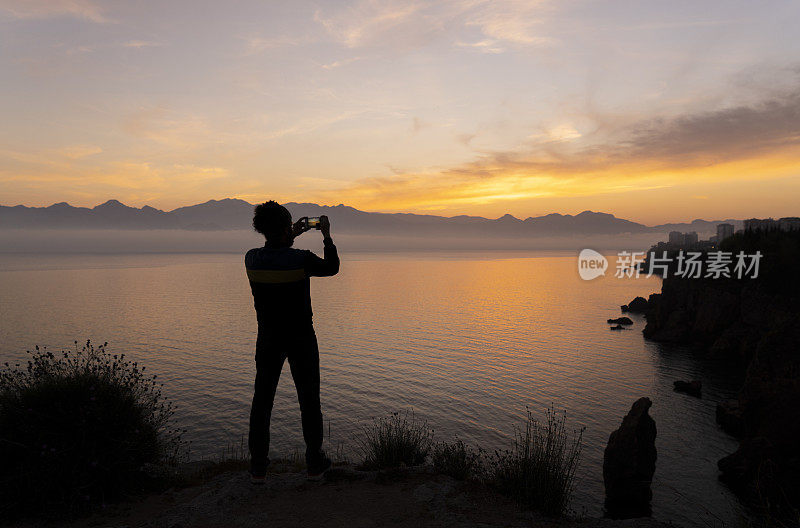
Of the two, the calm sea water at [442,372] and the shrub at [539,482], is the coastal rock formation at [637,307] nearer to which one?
the calm sea water at [442,372]

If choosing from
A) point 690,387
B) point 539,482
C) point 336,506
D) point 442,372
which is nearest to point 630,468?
point 539,482

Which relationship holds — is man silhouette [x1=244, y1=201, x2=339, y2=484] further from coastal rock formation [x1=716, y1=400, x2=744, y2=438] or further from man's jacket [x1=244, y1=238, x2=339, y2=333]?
coastal rock formation [x1=716, y1=400, x2=744, y2=438]

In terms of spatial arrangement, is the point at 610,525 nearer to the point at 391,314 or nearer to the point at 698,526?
the point at 698,526

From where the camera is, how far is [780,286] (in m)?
53.6

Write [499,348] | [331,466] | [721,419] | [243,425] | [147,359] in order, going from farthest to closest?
[499,348], [147,359], [721,419], [243,425], [331,466]

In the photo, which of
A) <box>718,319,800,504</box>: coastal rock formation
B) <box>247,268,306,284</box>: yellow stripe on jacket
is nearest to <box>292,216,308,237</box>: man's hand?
<box>247,268,306,284</box>: yellow stripe on jacket

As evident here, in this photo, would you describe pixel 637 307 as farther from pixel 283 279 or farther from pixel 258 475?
pixel 283 279

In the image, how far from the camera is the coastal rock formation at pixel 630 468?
17.5 m

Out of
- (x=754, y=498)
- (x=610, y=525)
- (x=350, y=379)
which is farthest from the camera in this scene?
(x=350, y=379)

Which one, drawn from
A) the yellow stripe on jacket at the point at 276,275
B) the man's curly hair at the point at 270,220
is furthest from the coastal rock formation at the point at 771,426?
the man's curly hair at the point at 270,220

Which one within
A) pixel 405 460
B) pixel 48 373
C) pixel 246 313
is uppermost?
pixel 48 373

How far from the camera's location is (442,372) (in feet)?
125

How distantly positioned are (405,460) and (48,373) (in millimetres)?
6563

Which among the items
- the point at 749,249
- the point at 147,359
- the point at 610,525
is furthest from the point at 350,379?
the point at 749,249
